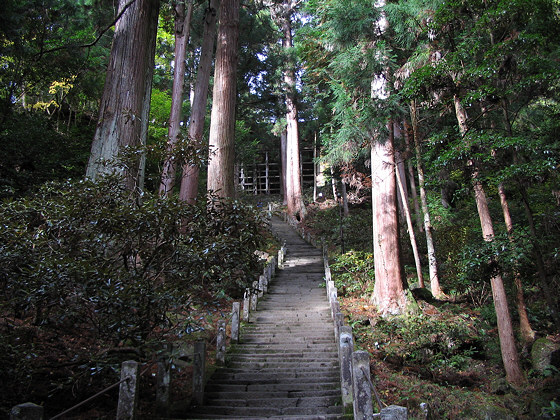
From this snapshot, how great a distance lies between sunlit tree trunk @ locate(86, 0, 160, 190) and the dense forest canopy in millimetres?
35

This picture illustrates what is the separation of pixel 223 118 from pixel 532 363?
9.92m

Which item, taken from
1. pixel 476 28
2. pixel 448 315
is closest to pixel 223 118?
pixel 476 28

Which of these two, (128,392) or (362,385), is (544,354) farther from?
(128,392)

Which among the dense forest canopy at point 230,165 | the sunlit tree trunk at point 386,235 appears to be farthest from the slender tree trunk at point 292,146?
the sunlit tree trunk at point 386,235

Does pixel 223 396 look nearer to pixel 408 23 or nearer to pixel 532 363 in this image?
pixel 532 363

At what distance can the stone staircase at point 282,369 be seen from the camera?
18.9ft

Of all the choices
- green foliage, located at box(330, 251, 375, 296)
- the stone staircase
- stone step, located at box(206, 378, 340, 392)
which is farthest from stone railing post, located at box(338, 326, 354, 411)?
green foliage, located at box(330, 251, 375, 296)

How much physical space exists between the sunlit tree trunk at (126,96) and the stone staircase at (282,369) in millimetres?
3767

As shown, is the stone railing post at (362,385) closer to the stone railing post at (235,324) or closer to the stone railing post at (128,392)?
the stone railing post at (128,392)

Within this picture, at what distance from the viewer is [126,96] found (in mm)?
6094

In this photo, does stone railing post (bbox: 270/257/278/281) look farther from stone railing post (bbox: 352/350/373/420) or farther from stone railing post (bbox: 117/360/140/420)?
stone railing post (bbox: 117/360/140/420)

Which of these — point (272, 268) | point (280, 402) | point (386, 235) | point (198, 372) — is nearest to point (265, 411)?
point (280, 402)

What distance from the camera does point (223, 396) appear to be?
20.7 feet

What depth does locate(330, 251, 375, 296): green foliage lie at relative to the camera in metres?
13.6
